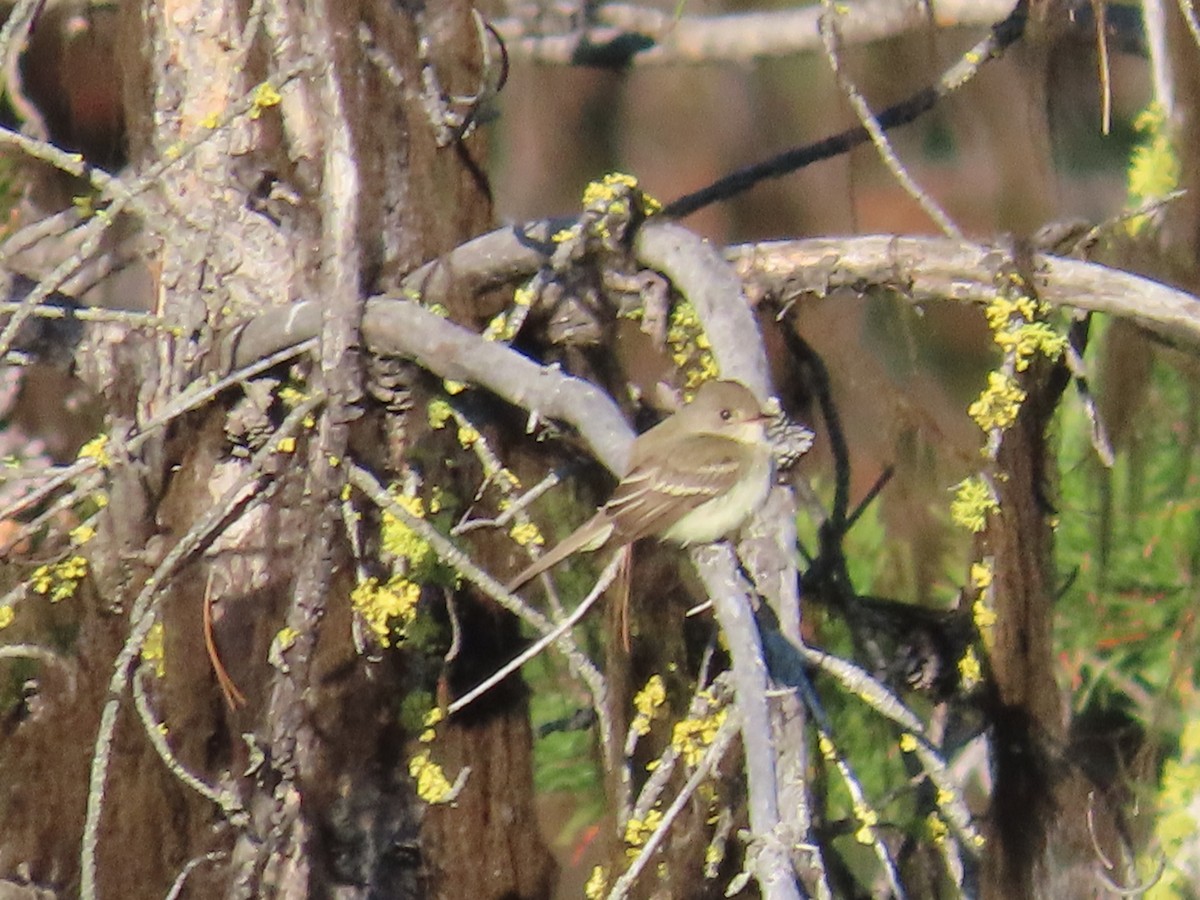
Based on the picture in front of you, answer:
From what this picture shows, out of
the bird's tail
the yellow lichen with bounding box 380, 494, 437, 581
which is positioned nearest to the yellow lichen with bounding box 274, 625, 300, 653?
the yellow lichen with bounding box 380, 494, 437, 581

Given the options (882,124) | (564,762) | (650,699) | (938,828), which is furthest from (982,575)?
(564,762)

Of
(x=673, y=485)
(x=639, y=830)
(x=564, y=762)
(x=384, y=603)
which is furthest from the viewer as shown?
(x=564, y=762)

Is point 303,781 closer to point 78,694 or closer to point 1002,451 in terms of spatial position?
point 78,694

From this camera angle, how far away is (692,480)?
138 inches

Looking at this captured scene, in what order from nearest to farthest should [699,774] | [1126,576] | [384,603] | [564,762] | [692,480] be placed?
[699,774] < [384,603] < [692,480] < [1126,576] < [564,762]

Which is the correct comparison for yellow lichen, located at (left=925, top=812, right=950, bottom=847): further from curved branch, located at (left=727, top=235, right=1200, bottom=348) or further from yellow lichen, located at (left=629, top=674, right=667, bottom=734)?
curved branch, located at (left=727, top=235, right=1200, bottom=348)

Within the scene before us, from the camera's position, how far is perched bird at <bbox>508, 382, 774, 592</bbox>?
2.85 meters

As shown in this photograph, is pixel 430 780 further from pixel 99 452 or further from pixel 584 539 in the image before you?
pixel 99 452

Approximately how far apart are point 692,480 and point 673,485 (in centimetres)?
20

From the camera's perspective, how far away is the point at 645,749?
103 inches

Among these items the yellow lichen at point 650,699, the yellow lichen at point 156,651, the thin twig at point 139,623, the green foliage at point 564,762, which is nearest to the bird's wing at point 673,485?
the yellow lichen at point 650,699

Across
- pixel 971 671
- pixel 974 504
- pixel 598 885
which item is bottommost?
pixel 598 885

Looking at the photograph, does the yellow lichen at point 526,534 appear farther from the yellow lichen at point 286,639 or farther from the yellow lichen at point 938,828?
the yellow lichen at point 938,828

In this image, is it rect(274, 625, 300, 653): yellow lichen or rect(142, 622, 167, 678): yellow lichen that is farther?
rect(142, 622, 167, 678): yellow lichen
